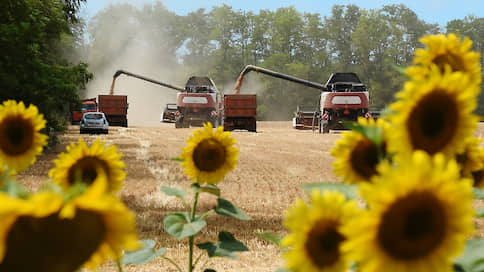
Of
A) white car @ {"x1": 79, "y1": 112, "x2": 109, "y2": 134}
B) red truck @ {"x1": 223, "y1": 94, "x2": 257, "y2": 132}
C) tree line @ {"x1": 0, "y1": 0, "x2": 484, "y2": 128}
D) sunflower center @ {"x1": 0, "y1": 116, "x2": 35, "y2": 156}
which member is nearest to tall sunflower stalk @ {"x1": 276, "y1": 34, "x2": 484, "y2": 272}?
sunflower center @ {"x1": 0, "y1": 116, "x2": 35, "y2": 156}

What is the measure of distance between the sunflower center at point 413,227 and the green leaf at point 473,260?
21 cm

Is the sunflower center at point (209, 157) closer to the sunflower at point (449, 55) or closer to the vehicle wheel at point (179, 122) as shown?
the sunflower at point (449, 55)

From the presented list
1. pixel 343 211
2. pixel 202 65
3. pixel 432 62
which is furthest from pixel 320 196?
pixel 202 65

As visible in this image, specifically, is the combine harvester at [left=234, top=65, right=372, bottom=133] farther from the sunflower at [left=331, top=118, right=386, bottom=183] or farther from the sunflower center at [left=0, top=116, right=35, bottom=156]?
the sunflower at [left=331, top=118, right=386, bottom=183]

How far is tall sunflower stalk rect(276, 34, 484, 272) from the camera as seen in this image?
24.3 inches

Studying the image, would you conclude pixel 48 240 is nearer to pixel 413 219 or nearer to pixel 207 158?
pixel 413 219

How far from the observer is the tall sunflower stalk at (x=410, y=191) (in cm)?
62

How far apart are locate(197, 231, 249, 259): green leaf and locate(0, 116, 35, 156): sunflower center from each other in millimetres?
673

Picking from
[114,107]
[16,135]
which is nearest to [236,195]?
[16,135]

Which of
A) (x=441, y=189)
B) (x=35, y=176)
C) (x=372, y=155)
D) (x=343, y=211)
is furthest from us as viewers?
(x=35, y=176)

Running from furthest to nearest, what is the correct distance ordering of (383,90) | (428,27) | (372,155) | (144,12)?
(144,12) < (428,27) < (383,90) < (372,155)

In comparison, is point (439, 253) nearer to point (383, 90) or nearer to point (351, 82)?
point (351, 82)

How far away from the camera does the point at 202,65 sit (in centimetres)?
Answer: 5828

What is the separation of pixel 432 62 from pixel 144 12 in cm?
7039
